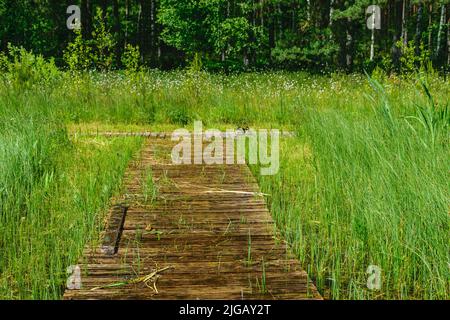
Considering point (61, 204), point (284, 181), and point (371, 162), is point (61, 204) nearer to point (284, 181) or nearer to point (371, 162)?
point (284, 181)

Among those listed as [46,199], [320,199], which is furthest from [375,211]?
[46,199]

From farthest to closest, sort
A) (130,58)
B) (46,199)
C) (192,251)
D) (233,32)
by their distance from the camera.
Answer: (233,32)
(130,58)
(46,199)
(192,251)

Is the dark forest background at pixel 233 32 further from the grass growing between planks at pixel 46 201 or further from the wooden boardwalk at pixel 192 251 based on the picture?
the wooden boardwalk at pixel 192 251

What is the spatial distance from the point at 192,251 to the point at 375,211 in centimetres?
126

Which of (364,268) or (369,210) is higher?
(369,210)

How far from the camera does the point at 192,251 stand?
397 cm

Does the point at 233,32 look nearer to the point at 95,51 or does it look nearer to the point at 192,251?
the point at 95,51

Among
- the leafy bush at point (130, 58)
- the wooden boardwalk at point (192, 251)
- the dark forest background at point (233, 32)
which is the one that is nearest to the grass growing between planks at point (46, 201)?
the wooden boardwalk at point (192, 251)

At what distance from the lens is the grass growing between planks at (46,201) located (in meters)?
3.74

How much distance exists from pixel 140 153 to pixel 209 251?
393 cm

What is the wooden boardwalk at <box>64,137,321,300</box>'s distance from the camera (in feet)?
10.9

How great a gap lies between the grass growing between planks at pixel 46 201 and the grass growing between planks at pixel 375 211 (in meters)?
1.52

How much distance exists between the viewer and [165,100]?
11422 mm
